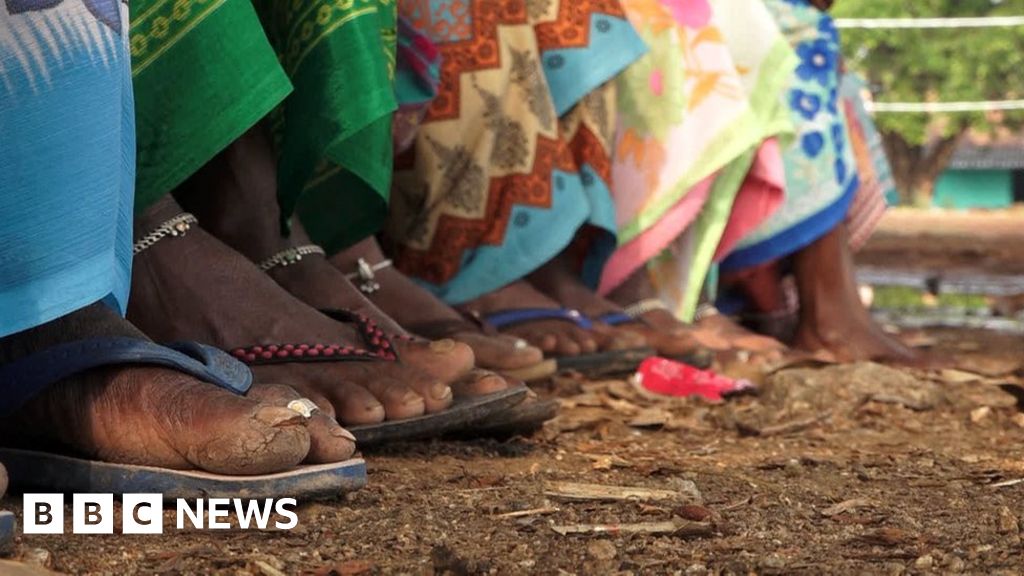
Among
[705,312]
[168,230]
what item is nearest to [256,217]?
[168,230]

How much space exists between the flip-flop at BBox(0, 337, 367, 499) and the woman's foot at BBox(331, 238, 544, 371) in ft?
3.26

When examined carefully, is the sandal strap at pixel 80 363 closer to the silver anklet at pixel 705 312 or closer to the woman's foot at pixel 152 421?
the woman's foot at pixel 152 421

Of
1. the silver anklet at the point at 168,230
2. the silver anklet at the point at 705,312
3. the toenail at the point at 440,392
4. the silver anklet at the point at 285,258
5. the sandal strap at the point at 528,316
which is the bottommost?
the silver anklet at the point at 705,312

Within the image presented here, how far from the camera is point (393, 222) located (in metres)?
3.62

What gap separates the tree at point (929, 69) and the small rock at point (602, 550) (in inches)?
1120

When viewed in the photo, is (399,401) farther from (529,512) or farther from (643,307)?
(643,307)

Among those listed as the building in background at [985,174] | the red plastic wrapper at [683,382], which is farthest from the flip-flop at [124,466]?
the building in background at [985,174]

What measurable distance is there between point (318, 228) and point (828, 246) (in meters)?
1.98

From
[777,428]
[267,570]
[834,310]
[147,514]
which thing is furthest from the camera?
[834,310]

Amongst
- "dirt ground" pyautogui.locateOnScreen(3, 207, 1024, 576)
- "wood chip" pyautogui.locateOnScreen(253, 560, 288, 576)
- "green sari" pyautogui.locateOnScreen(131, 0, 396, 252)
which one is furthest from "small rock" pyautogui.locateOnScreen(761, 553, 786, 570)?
"green sari" pyautogui.locateOnScreen(131, 0, 396, 252)

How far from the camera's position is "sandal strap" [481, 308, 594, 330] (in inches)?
140

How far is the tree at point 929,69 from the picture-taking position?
3042 cm

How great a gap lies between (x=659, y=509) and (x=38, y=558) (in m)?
0.73

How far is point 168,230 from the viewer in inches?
95.2
